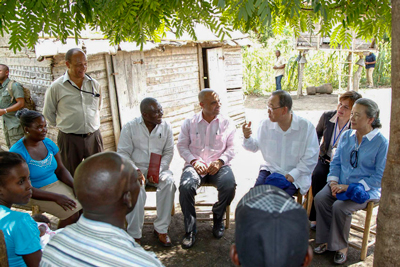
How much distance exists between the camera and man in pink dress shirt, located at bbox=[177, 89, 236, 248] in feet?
12.8

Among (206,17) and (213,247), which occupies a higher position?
(206,17)

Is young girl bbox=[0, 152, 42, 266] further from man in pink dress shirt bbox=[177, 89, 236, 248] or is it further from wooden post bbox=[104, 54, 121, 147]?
wooden post bbox=[104, 54, 121, 147]

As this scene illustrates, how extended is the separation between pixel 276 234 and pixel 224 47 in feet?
28.2

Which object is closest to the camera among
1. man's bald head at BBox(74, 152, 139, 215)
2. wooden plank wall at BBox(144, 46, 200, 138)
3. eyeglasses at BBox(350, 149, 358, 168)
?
man's bald head at BBox(74, 152, 139, 215)

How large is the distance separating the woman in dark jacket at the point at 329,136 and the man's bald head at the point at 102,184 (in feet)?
10.3

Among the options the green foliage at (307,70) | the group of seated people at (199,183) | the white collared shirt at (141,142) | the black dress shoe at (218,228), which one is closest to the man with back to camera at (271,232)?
the group of seated people at (199,183)

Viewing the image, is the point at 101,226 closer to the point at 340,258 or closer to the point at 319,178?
the point at 340,258

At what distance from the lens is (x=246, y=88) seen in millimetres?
17750

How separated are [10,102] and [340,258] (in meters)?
5.40

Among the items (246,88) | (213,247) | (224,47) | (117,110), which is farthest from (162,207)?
(246,88)

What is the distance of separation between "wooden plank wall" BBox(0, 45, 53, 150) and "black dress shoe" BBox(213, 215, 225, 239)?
12.8 ft

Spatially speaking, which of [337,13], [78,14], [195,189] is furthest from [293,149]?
[78,14]

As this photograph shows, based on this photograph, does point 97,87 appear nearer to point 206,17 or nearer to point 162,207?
point 162,207

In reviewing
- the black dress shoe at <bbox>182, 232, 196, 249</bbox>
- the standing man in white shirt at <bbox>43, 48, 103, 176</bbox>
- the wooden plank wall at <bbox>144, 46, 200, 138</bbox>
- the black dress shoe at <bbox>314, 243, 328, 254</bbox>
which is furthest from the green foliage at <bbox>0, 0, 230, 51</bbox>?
the wooden plank wall at <bbox>144, 46, 200, 138</bbox>
